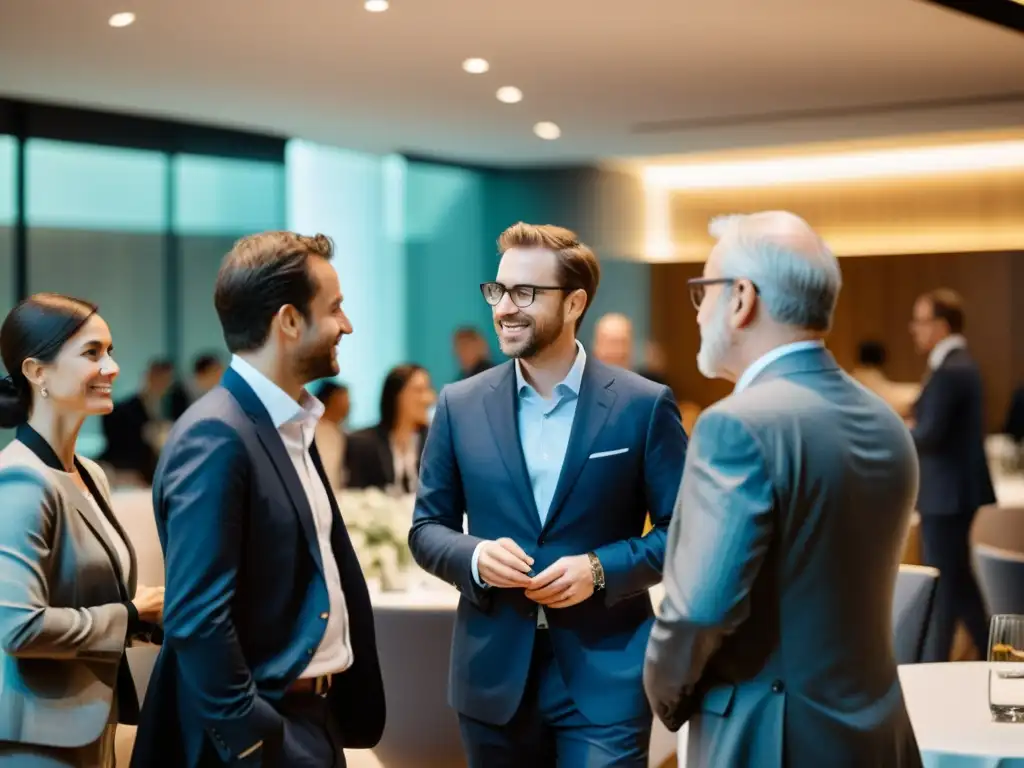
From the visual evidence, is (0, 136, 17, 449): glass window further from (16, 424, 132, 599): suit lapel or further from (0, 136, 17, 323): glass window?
(16, 424, 132, 599): suit lapel

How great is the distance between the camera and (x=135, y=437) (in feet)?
31.8

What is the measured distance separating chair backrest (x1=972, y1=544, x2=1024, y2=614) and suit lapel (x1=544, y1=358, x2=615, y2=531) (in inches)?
109

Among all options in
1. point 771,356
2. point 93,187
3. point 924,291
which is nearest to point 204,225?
point 93,187

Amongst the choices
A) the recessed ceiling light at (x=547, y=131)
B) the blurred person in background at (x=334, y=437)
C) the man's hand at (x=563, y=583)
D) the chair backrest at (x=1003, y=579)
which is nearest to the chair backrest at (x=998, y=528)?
the chair backrest at (x=1003, y=579)

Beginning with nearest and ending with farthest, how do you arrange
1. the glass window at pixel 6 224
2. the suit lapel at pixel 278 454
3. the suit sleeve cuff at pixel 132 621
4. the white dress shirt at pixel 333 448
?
the suit lapel at pixel 278 454 < the suit sleeve cuff at pixel 132 621 < the white dress shirt at pixel 333 448 < the glass window at pixel 6 224

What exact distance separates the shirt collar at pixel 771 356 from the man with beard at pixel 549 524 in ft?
2.36

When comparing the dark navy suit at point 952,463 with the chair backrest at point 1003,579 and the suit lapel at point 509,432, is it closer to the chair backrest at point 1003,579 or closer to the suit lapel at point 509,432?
the chair backrest at point 1003,579

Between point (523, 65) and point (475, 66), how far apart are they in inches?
11.7

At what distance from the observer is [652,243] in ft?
A: 41.5

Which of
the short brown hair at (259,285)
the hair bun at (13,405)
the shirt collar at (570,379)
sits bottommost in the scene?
the hair bun at (13,405)

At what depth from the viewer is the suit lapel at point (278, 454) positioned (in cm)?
227

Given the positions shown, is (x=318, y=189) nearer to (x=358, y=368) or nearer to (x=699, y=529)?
(x=358, y=368)

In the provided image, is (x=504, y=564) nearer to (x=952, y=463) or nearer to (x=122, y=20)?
(x=952, y=463)

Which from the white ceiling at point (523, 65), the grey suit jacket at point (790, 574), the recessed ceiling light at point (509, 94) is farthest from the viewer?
the recessed ceiling light at point (509, 94)
